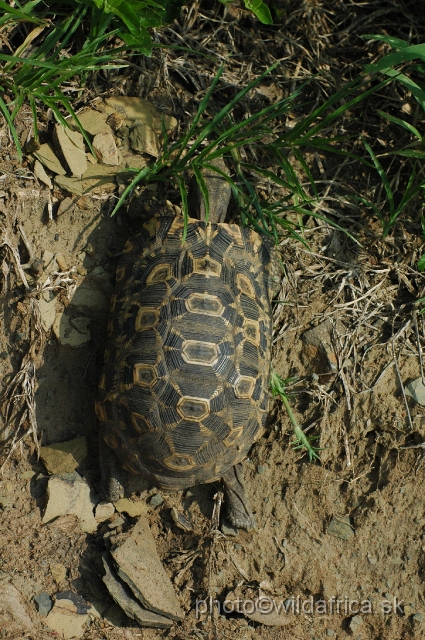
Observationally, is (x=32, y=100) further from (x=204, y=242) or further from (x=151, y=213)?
(x=204, y=242)

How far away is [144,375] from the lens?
11.3ft

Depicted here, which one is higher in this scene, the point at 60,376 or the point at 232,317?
the point at 232,317

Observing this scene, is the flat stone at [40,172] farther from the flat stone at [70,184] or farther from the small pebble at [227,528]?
the small pebble at [227,528]

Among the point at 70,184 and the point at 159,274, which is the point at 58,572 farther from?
Result: the point at 70,184

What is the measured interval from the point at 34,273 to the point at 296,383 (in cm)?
175

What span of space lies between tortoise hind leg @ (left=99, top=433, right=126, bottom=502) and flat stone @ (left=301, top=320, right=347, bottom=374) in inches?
53.7

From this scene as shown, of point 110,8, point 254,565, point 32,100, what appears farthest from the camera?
point 254,565

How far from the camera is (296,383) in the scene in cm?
410

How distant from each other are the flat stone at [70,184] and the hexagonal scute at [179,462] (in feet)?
5.46

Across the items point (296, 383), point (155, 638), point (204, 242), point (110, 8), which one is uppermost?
point (110, 8)

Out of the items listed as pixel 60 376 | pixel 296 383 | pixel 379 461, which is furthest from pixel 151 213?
pixel 379 461

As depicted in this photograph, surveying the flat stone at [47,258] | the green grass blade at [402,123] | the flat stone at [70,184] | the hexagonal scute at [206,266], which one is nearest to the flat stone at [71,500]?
the flat stone at [47,258]

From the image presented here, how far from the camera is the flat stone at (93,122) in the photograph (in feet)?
12.9

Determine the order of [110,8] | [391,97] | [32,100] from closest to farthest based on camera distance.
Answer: [110,8] → [32,100] → [391,97]
